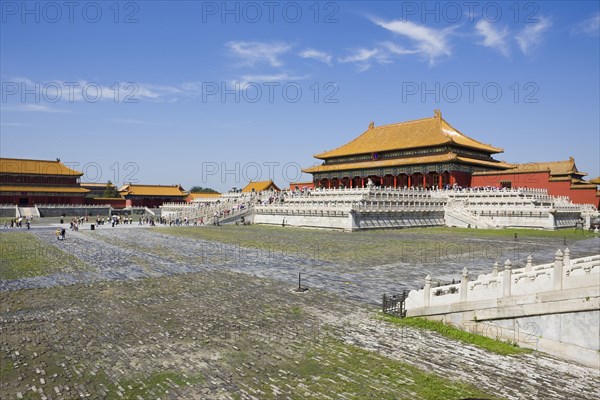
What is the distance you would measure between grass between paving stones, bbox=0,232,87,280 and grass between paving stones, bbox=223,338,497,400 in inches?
540

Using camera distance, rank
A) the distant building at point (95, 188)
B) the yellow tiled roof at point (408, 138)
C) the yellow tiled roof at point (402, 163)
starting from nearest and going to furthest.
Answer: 1. the yellow tiled roof at point (402, 163)
2. the yellow tiled roof at point (408, 138)
3. the distant building at point (95, 188)

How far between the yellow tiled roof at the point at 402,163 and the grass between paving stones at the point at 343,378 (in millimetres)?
47299

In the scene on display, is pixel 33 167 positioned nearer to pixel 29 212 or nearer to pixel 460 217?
pixel 29 212

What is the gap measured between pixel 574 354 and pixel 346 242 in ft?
69.8

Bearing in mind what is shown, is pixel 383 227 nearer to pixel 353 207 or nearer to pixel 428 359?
pixel 353 207

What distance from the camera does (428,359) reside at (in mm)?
8922

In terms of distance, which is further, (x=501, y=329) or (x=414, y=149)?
(x=414, y=149)

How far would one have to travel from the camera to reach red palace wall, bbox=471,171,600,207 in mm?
49812

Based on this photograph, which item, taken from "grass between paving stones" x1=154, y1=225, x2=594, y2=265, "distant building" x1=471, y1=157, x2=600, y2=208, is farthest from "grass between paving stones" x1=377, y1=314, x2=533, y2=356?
"distant building" x1=471, y1=157, x2=600, y2=208

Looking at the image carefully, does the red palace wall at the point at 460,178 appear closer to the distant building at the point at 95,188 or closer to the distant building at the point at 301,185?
the distant building at the point at 301,185

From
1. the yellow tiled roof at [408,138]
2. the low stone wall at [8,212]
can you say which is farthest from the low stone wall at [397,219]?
the low stone wall at [8,212]

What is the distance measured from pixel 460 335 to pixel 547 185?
156 ft

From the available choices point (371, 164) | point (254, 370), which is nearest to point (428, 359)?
point (254, 370)

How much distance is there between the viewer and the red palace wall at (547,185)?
49.8 metres
